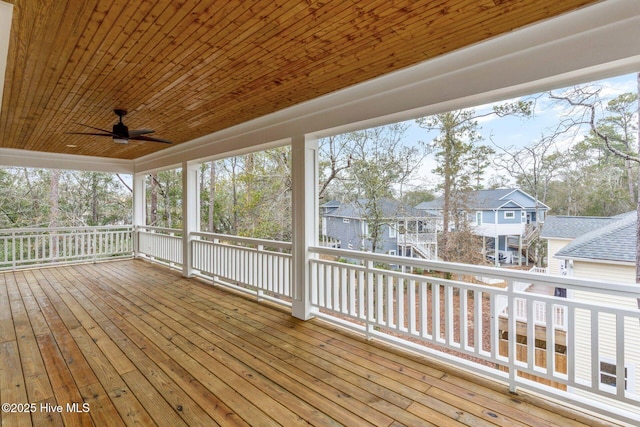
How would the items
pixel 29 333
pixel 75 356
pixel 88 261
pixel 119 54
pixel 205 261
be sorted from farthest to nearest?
pixel 88 261 < pixel 205 261 < pixel 29 333 < pixel 75 356 < pixel 119 54

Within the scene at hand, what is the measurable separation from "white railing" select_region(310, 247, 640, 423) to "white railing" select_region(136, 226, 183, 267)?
155 inches

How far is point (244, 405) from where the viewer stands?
6.70ft

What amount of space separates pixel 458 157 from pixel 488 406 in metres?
2.00

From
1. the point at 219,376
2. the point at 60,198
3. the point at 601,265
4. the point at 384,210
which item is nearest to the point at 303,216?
the point at 384,210

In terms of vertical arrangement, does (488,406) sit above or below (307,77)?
below

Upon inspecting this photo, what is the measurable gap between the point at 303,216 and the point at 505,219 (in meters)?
2.10

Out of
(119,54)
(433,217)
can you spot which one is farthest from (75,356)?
(433,217)

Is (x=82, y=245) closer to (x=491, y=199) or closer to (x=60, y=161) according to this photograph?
(x=60, y=161)

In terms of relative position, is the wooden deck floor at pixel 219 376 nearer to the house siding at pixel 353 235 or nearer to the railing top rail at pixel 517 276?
the railing top rail at pixel 517 276

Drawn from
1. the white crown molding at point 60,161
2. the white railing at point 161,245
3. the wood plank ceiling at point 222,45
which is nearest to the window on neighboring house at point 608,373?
the wood plank ceiling at point 222,45

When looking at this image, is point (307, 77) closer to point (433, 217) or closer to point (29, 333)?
point (433, 217)

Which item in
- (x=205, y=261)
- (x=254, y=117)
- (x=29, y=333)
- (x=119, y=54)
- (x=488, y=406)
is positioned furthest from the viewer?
(x=205, y=261)

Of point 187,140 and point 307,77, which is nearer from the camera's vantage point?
point 307,77

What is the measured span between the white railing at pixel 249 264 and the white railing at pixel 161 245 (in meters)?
0.77
